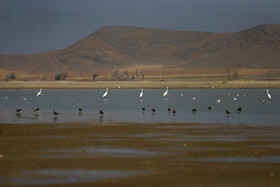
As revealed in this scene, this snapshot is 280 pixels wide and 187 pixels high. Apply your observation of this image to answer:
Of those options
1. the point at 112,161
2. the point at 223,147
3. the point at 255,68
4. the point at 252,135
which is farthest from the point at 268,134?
the point at 255,68

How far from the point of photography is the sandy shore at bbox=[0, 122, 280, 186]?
41.3 feet

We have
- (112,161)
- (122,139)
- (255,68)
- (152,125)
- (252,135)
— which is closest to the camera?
(112,161)

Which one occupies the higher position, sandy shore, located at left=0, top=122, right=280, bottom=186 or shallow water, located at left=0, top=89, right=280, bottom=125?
shallow water, located at left=0, top=89, right=280, bottom=125

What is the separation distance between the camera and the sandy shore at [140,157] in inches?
496

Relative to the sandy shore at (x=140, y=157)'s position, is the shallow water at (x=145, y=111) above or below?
A: above

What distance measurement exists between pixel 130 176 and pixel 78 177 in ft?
4.18

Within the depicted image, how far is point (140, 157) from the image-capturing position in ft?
51.2

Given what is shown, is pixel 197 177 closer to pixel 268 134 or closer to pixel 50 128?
pixel 268 134

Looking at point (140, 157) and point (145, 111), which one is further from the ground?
point (145, 111)

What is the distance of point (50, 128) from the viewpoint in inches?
965

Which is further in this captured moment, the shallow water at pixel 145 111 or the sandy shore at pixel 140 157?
the shallow water at pixel 145 111

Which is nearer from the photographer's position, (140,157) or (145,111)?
(140,157)

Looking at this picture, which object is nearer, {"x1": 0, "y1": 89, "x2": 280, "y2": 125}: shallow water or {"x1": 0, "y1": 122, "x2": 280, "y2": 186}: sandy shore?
{"x1": 0, "y1": 122, "x2": 280, "y2": 186}: sandy shore

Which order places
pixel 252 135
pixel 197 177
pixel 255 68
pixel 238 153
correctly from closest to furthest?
1. pixel 197 177
2. pixel 238 153
3. pixel 252 135
4. pixel 255 68
